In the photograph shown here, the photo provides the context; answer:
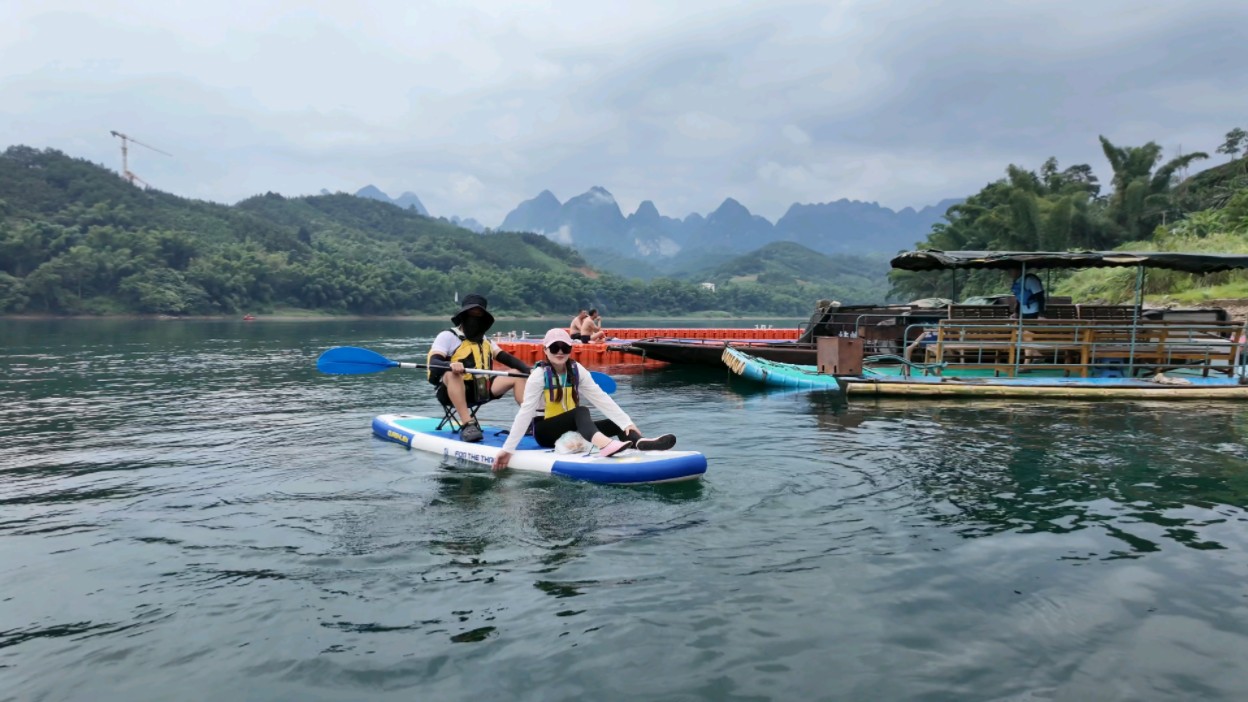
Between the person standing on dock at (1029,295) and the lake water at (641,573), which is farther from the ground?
the person standing on dock at (1029,295)

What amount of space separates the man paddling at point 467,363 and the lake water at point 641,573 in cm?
82

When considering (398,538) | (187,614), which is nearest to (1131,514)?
(398,538)

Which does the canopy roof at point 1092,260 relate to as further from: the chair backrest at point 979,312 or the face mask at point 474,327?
the face mask at point 474,327

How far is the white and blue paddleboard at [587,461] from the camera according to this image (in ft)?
25.2

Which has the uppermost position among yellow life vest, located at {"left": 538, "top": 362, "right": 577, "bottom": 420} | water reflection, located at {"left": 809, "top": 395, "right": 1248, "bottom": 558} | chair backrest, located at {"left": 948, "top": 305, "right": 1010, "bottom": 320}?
chair backrest, located at {"left": 948, "top": 305, "right": 1010, "bottom": 320}

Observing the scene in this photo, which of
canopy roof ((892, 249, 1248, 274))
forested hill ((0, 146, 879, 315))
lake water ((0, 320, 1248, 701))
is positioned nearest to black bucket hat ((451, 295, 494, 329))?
lake water ((0, 320, 1248, 701))

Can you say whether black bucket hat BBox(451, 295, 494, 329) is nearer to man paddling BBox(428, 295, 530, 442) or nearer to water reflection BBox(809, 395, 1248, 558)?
man paddling BBox(428, 295, 530, 442)

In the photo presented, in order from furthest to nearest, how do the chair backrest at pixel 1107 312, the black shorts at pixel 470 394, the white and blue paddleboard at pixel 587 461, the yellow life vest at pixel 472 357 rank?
the chair backrest at pixel 1107 312
the black shorts at pixel 470 394
the yellow life vest at pixel 472 357
the white and blue paddleboard at pixel 587 461

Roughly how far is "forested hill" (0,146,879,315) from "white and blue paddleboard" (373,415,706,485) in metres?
78.3

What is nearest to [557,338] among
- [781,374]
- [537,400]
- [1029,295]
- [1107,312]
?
[537,400]

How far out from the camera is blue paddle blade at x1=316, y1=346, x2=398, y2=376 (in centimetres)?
1121

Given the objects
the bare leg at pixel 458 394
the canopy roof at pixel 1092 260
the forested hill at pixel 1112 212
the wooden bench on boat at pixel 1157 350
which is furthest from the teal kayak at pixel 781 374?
the forested hill at pixel 1112 212

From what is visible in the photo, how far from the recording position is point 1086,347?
15.2 m

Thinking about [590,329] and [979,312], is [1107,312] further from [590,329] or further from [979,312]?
[590,329]
